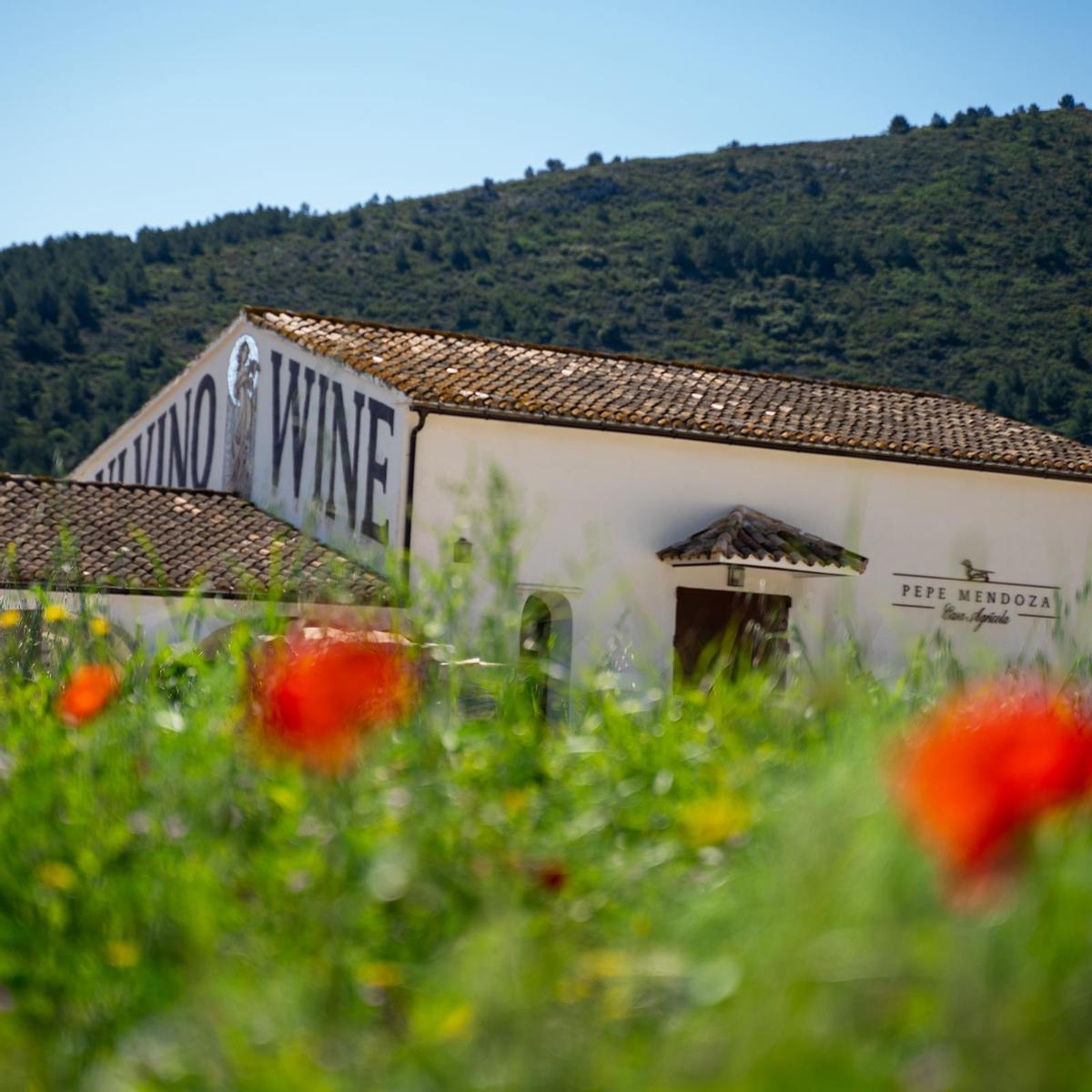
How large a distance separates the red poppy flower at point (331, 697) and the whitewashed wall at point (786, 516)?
1493cm

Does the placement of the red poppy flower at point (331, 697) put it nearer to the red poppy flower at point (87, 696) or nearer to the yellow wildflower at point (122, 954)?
the red poppy flower at point (87, 696)

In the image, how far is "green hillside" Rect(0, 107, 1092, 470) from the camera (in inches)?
1966

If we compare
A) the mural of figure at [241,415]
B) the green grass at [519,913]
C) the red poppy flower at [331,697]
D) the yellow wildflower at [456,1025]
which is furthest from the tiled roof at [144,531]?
the yellow wildflower at [456,1025]

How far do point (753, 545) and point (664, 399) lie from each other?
3.18 meters

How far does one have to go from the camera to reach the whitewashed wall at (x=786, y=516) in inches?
786

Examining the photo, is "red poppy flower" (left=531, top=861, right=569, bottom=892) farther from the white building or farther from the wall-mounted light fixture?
the white building

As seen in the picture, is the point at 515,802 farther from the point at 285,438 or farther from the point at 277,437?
the point at 277,437

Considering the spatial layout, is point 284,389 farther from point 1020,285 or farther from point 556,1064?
point 1020,285

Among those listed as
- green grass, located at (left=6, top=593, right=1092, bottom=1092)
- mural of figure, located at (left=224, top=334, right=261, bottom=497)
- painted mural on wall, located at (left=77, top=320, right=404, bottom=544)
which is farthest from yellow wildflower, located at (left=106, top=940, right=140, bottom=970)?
mural of figure, located at (left=224, top=334, right=261, bottom=497)

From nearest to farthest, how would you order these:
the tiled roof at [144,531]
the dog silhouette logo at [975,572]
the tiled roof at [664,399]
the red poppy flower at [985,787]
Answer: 1. the red poppy flower at [985,787]
2. the tiled roof at [144,531]
3. the tiled roof at [664,399]
4. the dog silhouette logo at [975,572]

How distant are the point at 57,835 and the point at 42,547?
56.3 feet

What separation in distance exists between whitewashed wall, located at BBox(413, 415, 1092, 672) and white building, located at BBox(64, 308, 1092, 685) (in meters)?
0.03

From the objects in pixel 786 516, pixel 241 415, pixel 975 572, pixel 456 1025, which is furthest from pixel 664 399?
pixel 456 1025

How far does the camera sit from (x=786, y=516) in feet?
71.3
